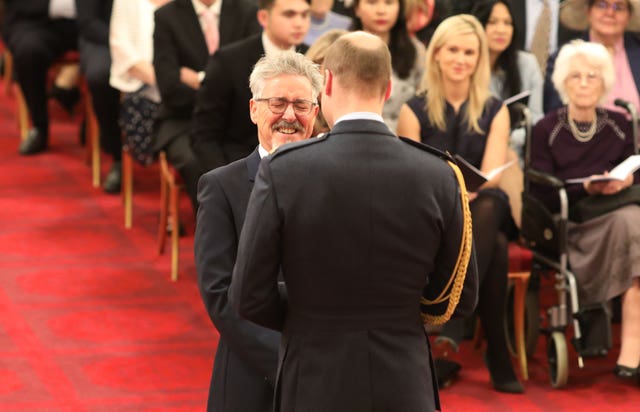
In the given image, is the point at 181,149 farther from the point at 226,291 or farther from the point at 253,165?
the point at 226,291

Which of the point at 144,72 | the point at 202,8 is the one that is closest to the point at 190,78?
the point at 202,8

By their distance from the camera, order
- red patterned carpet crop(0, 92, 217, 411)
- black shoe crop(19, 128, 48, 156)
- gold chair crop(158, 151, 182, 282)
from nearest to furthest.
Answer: red patterned carpet crop(0, 92, 217, 411) < gold chair crop(158, 151, 182, 282) < black shoe crop(19, 128, 48, 156)

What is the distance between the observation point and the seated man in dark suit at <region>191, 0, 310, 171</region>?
5.18 metres

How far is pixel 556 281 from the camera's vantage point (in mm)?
4977

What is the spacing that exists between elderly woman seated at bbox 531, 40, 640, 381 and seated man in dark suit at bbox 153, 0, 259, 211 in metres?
1.57

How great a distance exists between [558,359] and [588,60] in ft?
4.29

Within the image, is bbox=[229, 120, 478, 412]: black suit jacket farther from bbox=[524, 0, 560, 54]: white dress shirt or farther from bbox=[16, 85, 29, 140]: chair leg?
bbox=[16, 85, 29, 140]: chair leg

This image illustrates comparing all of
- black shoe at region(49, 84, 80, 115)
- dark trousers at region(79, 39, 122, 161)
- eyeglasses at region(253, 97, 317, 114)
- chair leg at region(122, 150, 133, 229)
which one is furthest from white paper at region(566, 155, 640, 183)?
black shoe at region(49, 84, 80, 115)

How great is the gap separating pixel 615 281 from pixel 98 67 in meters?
3.24

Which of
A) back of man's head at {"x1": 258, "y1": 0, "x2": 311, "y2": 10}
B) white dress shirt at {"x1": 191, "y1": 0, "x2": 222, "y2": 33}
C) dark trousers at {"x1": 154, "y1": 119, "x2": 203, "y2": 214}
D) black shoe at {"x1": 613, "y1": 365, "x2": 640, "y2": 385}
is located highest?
back of man's head at {"x1": 258, "y1": 0, "x2": 311, "y2": 10}

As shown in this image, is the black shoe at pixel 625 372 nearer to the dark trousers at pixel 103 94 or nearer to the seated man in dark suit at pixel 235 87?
the seated man in dark suit at pixel 235 87

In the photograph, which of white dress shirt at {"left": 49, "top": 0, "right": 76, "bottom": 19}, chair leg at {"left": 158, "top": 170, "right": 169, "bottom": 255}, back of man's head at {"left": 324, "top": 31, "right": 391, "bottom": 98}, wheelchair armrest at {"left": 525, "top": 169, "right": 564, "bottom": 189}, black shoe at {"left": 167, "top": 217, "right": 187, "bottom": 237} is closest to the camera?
back of man's head at {"left": 324, "top": 31, "right": 391, "bottom": 98}

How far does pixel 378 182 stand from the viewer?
7.79ft

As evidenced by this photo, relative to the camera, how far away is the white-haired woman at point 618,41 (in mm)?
5687
